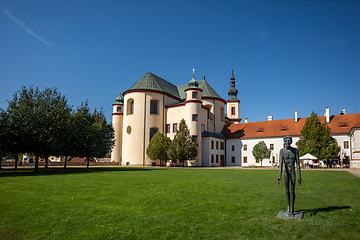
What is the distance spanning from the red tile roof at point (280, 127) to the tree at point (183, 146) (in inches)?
601

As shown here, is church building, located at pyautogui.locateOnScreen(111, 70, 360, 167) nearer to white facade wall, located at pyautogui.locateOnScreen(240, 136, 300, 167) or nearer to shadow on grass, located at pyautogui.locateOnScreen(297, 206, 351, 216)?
white facade wall, located at pyautogui.locateOnScreen(240, 136, 300, 167)

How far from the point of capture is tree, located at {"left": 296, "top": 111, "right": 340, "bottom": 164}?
1686 inches

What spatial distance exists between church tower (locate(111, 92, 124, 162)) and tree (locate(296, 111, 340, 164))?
41.2m

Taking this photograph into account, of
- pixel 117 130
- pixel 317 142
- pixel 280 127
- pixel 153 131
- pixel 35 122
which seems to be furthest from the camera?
pixel 117 130

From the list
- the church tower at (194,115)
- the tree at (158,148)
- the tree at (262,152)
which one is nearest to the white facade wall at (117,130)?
the tree at (158,148)

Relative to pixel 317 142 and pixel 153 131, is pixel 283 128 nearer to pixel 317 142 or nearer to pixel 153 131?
pixel 317 142

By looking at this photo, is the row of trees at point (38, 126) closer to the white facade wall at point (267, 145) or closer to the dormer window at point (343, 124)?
the white facade wall at point (267, 145)

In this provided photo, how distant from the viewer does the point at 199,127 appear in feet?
172

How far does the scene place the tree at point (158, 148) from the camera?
49000mm

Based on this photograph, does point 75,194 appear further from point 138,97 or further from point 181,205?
point 138,97

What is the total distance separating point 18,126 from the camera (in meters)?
25.0

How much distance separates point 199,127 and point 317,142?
21108 millimetres

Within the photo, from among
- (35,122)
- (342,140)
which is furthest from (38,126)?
(342,140)

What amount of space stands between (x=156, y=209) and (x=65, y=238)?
286 cm
